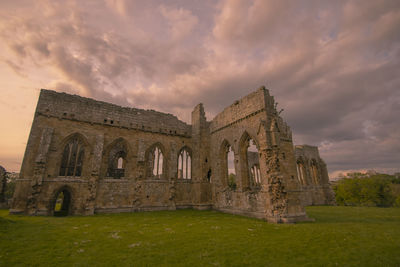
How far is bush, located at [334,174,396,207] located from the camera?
30.8m

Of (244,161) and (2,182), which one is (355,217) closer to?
(244,161)

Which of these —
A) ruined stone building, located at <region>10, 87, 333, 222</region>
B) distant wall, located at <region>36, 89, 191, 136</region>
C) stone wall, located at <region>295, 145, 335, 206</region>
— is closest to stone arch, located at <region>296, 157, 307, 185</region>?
stone wall, located at <region>295, 145, 335, 206</region>

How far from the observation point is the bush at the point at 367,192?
3080cm

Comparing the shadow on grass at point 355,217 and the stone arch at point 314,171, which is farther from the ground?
the stone arch at point 314,171

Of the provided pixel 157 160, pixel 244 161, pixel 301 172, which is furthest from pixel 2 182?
pixel 301 172

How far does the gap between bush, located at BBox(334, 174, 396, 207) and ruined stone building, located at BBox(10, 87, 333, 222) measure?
2706 cm

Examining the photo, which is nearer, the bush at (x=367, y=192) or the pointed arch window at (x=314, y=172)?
the pointed arch window at (x=314, y=172)

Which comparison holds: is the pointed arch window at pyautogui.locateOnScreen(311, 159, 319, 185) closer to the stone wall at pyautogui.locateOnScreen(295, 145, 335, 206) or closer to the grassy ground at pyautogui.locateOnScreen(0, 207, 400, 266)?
the stone wall at pyautogui.locateOnScreen(295, 145, 335, 206)

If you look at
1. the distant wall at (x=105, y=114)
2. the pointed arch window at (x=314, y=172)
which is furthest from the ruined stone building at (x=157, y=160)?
the pointed arch window at (x=314, y=172)

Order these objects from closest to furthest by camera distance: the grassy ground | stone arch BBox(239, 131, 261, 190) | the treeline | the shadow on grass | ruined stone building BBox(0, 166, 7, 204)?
the grassy ground, the shadow on grass, stone arch BBox(239, 131, 261, 190), ruined stone building BBox(0, 166, 7, 204), the treeline

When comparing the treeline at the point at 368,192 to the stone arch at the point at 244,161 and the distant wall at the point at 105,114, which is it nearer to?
the stone arch at the point at 244,161

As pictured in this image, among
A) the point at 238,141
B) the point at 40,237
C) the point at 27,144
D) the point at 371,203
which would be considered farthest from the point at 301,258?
the point at 371,203

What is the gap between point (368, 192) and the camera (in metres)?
31.1

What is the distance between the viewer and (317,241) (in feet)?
23.3
